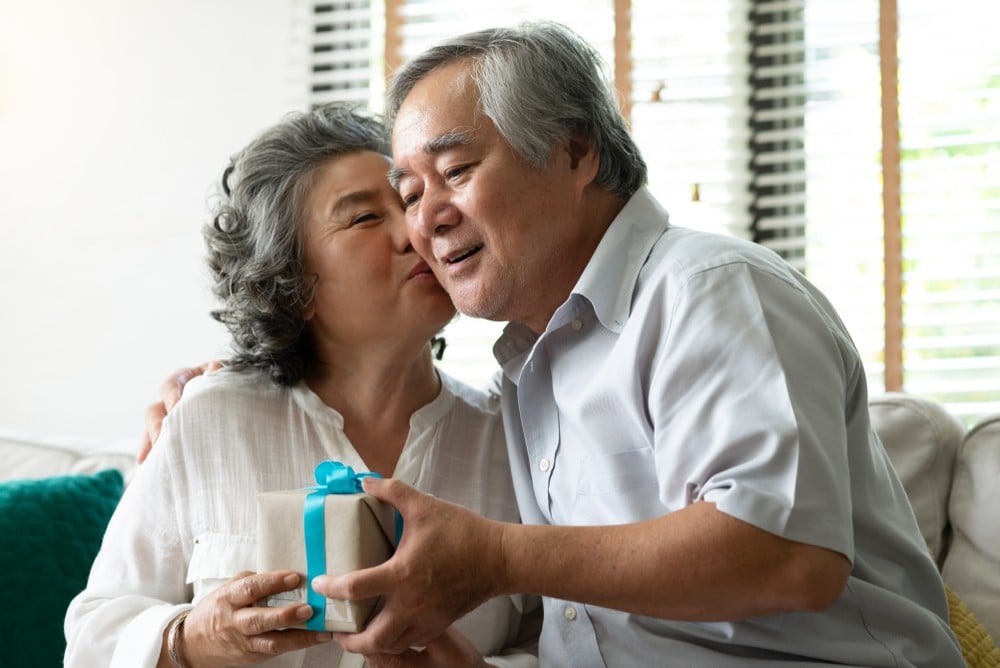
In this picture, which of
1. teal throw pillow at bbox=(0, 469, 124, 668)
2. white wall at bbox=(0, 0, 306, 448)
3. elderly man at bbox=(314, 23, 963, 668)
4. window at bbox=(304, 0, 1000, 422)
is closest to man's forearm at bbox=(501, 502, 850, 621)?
elderly man at bbox=(314, 23, 963, 668)

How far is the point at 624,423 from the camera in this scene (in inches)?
55.5

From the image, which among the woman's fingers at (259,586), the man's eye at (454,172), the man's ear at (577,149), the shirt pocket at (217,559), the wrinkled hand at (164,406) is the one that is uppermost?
the man's ear at (577,149)

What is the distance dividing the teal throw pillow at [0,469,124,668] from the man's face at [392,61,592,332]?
943mm

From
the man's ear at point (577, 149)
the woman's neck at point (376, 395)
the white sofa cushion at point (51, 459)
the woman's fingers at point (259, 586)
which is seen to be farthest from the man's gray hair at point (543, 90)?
the white sofa cushion at point (51, 459)

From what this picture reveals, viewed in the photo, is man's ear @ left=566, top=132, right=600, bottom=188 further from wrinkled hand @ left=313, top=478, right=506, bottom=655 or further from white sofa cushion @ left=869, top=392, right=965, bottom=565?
white sofa cushion @ left=869, top=392, right=965, bottom=565

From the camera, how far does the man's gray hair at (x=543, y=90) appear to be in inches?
60.2

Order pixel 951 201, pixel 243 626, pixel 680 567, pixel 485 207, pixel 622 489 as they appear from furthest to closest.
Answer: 1. pixel 951 201
2. pixel 485 207
3. pixel 622 489
4. pixel 243 626
5. pixel 680 567

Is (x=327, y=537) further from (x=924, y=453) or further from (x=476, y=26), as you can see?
(x=476, y=26)

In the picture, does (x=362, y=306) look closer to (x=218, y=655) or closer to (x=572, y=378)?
(x=572, y=378)

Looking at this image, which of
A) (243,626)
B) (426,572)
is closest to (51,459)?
(243,626)

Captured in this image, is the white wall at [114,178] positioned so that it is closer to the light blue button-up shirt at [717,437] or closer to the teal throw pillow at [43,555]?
the teal throw pillow at [43,555]

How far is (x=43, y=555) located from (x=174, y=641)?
66cm

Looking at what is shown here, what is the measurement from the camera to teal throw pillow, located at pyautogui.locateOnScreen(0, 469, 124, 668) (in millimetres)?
1911

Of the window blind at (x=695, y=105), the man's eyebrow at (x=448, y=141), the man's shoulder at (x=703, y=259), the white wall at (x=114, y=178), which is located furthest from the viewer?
the white wall at (x=114, y=178)
